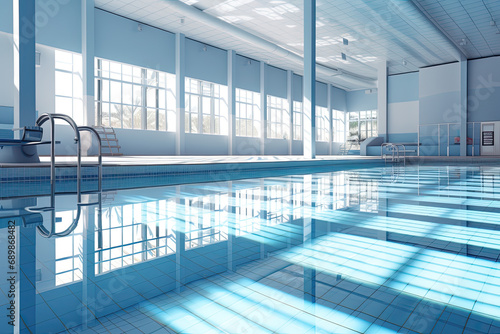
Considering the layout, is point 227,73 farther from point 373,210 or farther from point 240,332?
point 240,332

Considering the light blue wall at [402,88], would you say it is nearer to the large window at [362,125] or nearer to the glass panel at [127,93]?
the large window at [362,125]

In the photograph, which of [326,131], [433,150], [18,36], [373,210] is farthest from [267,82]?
[373,210]

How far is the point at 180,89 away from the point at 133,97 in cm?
168

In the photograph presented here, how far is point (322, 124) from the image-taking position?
2055cm

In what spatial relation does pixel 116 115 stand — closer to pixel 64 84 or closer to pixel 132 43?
pixel 64 84

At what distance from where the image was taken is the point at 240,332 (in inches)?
36.0

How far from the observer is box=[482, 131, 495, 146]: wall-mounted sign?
14016 mm

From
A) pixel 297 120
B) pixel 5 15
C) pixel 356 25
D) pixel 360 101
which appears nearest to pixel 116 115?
pixel 5 15

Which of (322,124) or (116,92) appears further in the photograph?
(322,124)

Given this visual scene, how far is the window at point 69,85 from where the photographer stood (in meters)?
9.96

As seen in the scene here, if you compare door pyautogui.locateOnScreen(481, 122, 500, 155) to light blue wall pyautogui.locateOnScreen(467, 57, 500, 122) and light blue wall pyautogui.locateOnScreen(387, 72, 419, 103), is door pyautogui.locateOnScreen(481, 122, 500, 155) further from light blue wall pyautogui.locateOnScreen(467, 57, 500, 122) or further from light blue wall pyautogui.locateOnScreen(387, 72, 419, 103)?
light blue wall pyautogui.locateOnScreen(387, 72, 419, 103)

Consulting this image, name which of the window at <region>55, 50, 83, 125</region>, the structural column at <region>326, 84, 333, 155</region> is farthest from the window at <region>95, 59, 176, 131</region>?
the structural column at <region>326, 84, 333, 155</region>

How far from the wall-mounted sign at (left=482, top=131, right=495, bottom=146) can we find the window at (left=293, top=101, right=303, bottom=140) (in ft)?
27.7

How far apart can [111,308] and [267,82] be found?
624 inches
